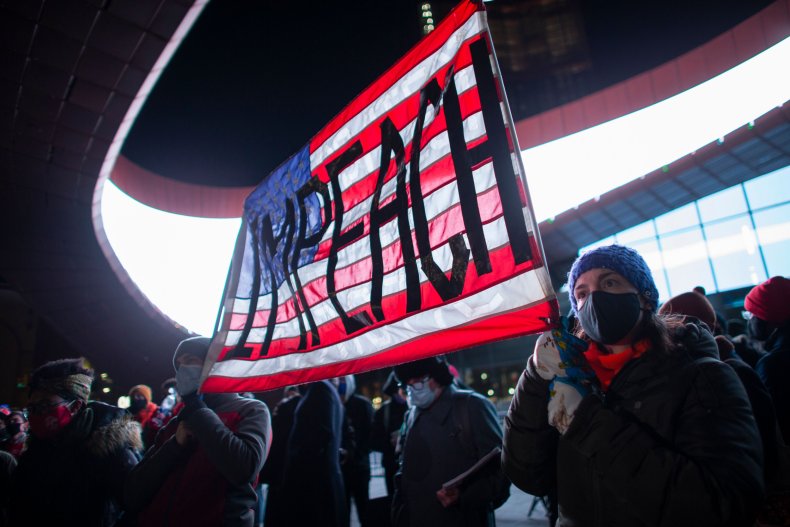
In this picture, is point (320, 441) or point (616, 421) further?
point (320, 441)

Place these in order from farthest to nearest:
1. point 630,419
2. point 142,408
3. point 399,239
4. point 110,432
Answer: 1. point 142,408
2. point 110,432
3. point 399,239
4. point 630,419

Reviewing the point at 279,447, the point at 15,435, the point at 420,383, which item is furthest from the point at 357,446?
the point at 15,435

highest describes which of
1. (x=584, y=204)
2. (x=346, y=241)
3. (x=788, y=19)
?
(x=788, y=19)

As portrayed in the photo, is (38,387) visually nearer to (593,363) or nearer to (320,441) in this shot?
(320,441)

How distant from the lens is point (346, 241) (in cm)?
253

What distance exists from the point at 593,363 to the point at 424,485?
1781 mm

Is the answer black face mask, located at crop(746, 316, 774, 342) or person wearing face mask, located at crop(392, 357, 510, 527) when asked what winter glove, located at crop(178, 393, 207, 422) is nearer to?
person wearing face mask, located at crop(392, 357, 510, 527)

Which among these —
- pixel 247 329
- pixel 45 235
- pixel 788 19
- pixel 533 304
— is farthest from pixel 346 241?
pixel 788 19

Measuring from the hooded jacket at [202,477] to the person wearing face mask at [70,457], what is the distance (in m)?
0.46

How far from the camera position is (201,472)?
2.42m

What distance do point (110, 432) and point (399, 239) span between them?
2.37 metres

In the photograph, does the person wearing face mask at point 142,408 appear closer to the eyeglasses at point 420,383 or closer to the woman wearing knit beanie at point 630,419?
the eyeglasses at point 420,383

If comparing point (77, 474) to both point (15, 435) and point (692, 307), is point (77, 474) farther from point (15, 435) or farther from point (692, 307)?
point (692, 307)

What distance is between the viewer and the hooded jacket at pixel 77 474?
2730mm
